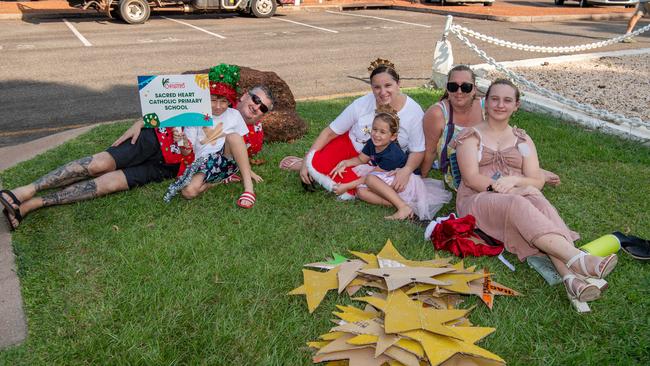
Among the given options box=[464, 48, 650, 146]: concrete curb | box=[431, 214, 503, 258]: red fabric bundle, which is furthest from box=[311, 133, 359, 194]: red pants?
box=[464, 48, 650, 146]: concrete curb

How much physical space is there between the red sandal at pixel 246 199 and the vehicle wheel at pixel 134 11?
43.3 feet

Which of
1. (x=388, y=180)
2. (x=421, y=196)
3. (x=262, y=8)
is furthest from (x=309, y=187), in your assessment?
(x=262, y=8)

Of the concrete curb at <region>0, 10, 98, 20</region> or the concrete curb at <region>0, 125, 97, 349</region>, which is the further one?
the concrete curb at <region>0, 10, 98, 20</region>

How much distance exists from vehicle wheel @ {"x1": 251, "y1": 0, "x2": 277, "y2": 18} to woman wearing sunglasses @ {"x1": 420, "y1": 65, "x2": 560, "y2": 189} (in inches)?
572

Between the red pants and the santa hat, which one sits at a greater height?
the santa hat

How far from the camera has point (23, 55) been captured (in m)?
11.4

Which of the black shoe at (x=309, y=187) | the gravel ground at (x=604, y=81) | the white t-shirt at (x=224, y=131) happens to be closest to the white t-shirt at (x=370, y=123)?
the black shoe at (x=309, y=187)

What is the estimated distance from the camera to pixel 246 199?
4.67 meters

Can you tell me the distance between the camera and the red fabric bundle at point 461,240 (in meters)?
3.92

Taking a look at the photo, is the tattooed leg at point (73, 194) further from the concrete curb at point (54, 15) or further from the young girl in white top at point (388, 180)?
the concrete curb at point (54, 15)

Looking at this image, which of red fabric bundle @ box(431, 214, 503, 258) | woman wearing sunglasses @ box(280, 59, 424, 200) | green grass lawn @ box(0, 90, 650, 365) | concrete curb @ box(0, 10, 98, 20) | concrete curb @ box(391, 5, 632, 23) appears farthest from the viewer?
concrete curb @ box(391, 5, 632, 23)

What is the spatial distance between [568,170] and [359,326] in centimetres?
360

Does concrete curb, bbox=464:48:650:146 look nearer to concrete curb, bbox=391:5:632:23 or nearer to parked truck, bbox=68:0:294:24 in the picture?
parked truck, bbox=68:0:294:24

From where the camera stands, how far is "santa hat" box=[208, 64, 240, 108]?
475 centimetres
